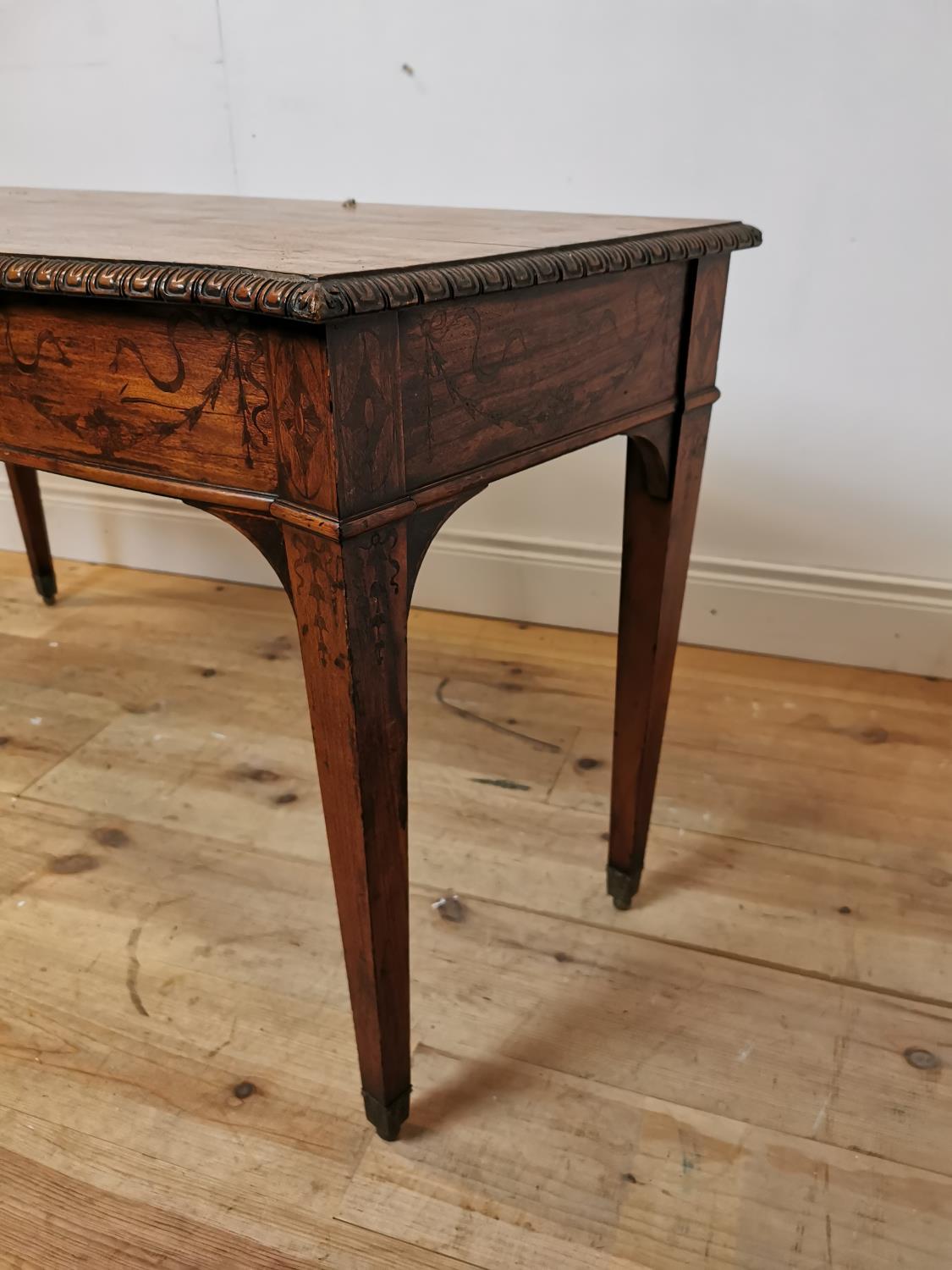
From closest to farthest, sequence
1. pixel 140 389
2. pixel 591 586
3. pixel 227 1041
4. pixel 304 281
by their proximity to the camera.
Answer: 1. pixel 304 281
2. pixel 140 389
3. pixel 227 1041
4. pixel 591 586

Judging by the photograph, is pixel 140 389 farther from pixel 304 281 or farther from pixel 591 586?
pixel 591 586

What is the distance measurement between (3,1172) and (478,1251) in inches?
15.8

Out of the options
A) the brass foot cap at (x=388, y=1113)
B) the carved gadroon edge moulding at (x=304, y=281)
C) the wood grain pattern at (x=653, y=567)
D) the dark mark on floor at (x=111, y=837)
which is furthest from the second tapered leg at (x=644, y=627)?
the dark mark on floor at (x=111, y=837)

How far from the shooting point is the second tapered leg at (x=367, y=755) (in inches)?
24.5

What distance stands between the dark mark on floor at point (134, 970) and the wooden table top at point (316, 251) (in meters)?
0.70

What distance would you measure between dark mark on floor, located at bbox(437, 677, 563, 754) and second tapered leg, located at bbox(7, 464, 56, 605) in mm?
754

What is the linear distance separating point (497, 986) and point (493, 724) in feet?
1.69

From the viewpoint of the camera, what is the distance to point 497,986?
103 cm

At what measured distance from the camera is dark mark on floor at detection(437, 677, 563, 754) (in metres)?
1.44

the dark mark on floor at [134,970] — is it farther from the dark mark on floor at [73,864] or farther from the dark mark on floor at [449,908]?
the dark mark on floor at [449,908]

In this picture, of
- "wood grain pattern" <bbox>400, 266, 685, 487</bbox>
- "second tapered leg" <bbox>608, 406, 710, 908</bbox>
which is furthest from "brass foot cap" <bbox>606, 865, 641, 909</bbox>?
"wood grain pattern" <bbox>400, 266, 685, 487</bbox>

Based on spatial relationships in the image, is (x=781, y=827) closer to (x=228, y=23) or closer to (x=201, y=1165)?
(x=201, y=1165)

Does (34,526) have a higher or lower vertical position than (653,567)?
lower

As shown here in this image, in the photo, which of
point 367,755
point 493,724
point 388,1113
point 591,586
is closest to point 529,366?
point 367,755
